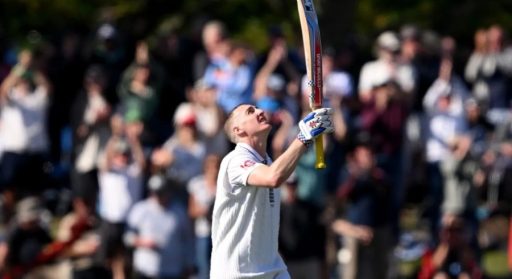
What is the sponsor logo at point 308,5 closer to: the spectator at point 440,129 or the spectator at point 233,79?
the spectator at point 233,79

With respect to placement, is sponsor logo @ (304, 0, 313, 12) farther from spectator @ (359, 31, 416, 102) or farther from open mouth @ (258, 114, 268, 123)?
spectator @ (359, 31, 416, 102)

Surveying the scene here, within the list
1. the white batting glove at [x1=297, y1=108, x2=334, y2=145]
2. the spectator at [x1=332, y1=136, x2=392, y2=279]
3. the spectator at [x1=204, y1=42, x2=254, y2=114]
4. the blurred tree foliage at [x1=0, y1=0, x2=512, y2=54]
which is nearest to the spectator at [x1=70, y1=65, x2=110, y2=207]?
the spectator at [x1=204, y1=42, x2=254, y2=114]

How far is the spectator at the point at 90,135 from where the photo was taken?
67.3 ft

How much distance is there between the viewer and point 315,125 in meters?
12.9

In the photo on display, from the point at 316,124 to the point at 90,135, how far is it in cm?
816

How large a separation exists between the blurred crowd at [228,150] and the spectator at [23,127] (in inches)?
0.8

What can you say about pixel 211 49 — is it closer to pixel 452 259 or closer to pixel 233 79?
pixel 233 79

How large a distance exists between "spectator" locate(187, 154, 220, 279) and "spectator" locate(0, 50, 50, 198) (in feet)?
7.41

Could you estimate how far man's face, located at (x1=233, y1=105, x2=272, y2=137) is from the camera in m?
13.5

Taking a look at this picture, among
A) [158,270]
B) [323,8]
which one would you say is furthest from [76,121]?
[323,8]

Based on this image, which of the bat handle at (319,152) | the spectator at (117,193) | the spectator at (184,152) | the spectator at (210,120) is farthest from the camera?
the spectator at (210,120)

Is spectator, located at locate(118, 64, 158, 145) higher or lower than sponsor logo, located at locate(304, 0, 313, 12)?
lower

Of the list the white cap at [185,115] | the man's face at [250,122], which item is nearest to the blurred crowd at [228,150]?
the white cap at [185,115]

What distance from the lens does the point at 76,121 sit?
832 inches
